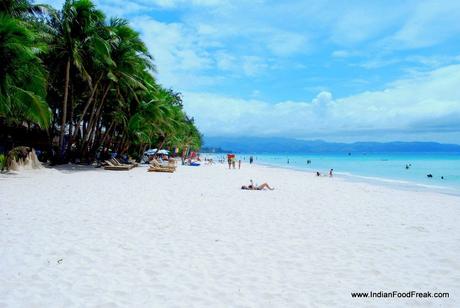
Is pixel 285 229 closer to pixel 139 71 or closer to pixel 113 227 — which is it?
pixel 113 227

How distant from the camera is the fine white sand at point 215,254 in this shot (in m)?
3.66

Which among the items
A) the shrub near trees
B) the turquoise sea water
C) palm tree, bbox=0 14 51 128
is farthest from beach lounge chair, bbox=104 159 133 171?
the turquoise sea water

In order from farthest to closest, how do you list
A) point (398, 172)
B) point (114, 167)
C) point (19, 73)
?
point (398, 172)
point (114, 167)
point (19, 73)

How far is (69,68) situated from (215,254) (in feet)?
57.5

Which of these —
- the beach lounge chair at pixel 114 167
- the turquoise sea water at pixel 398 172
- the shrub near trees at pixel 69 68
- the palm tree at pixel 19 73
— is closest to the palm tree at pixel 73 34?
the shrub near trees at pixel 69 68

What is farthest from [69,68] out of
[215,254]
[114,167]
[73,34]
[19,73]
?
[215,254]

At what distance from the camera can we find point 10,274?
13.1 ft

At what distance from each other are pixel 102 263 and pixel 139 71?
19899 mm

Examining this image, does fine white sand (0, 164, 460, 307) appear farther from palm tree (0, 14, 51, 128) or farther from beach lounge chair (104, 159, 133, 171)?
beach lounge chair (104, 159, 133, 171)

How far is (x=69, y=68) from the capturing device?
18953 mm

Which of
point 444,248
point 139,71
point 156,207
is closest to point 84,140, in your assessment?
point 139,71

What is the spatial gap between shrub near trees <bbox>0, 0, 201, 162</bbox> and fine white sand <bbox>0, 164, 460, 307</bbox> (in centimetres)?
720

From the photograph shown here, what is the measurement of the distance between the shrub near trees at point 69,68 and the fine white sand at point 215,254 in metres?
7.20

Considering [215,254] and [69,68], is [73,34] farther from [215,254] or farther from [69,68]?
[215,254]
